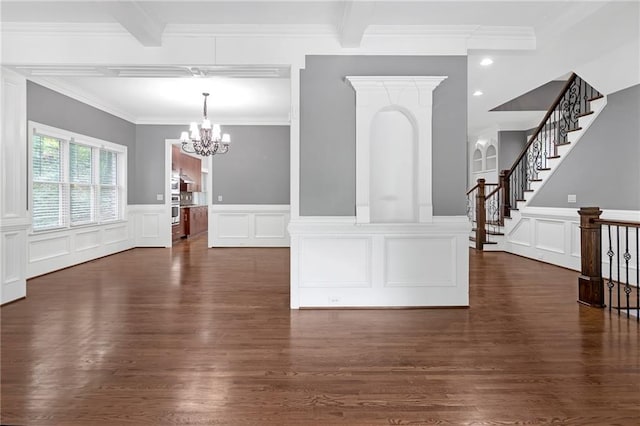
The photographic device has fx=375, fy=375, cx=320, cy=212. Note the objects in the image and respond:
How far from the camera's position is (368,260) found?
3.90 metres

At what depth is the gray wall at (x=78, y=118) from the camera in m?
5.53

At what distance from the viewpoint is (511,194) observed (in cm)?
872

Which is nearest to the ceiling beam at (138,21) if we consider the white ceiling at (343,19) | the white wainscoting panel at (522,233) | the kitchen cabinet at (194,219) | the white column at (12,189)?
the white ceiling at (343,19)

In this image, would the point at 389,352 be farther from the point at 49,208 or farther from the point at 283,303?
the point at 49,208

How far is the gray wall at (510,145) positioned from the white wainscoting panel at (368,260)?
717 cm

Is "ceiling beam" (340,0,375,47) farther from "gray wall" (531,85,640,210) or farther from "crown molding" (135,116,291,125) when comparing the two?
"crown molding" (135,116,291,125)

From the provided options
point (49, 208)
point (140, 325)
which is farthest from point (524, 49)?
point (49, 208)

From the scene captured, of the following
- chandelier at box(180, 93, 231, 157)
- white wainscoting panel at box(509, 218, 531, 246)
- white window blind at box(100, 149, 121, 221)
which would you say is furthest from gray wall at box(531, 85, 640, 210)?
white window blind at box(100, 149, 121, 221)

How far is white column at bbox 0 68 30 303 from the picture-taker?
13.3 ft

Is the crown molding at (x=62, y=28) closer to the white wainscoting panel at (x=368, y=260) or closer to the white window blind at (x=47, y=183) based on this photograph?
the white window blind at (x=47, y=183)

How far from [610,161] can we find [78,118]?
8.41 m

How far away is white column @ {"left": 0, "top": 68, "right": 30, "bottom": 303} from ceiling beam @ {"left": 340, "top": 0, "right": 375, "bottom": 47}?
11.9 feet

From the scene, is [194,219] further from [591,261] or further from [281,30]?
[591,261]

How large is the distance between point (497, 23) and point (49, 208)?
21.9ft
